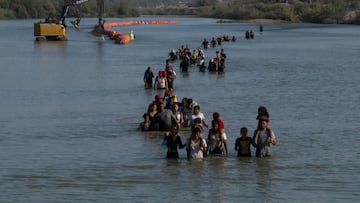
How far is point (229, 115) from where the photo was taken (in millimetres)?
32906

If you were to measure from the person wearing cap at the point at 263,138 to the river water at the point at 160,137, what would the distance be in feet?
0.80

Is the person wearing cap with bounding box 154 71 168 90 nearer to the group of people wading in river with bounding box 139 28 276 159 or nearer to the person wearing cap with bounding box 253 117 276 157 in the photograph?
the group of people wading in river with bounding box 139 28 276 159

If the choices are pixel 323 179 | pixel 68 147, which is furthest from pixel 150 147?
pixel 323 179

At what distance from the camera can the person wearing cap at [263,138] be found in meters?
21.4

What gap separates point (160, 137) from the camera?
2633 cm

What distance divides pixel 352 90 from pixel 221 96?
7342mm

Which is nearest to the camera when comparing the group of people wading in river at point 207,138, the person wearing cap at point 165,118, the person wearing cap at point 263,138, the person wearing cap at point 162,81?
the person wearing cap at point 263,138

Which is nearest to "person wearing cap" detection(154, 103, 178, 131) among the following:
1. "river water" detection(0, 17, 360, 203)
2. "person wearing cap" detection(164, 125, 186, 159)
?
"river water" detection(0, 17, 360, 203)

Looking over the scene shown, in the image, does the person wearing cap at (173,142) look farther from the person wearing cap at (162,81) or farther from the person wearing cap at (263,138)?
the person wearing cap at (162,81)

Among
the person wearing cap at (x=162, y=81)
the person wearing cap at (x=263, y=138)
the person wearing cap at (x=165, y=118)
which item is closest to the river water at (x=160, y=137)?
the person wearing cap at (x=263, y=138)

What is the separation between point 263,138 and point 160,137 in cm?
506

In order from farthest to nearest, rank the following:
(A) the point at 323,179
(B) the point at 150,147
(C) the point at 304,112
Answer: (C) the point at 304,112 < (B) the point at 150,147 < (A) the point at 323,179

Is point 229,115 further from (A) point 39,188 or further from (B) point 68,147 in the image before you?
(A) point 39,188

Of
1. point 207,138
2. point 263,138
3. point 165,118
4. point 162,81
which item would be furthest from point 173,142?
point 162,81
